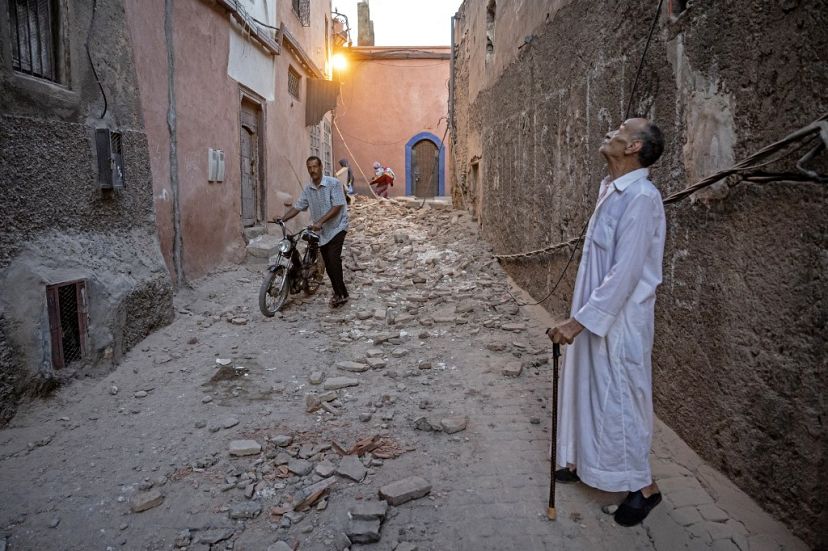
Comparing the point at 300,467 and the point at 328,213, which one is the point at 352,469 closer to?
the point at 300,467

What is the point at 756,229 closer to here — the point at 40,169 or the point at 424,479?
the point at 424,479

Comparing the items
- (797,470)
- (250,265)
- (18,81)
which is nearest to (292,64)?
(250,265)

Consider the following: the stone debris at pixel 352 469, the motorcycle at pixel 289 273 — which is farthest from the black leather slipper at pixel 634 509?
Answer: the motorcycle at pixel 289 273

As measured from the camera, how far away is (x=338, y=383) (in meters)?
4.28

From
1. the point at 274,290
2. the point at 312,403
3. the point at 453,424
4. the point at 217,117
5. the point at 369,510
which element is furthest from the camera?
the point at 217,117

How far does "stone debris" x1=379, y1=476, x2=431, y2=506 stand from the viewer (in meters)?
2.70

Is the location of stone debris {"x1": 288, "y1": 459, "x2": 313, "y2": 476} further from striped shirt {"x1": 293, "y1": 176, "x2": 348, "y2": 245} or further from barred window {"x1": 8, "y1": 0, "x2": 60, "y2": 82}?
striped shirt {"x1": 293, "y1": 176, "x2": 348, "y2": 245}

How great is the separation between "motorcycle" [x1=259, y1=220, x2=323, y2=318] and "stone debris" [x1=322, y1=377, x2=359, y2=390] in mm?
1797

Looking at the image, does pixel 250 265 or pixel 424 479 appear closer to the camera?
pixel 424 479

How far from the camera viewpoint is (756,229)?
8.02ft

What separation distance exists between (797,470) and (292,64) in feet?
38.9

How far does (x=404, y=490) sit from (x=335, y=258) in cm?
397

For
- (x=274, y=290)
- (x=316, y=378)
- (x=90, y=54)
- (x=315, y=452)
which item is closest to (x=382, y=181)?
(x=274, y=290)

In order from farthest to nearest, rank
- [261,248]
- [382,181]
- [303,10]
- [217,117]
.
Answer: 1. [382,181]
2. [303,10]
3. [261,248]
4. [217,117]
